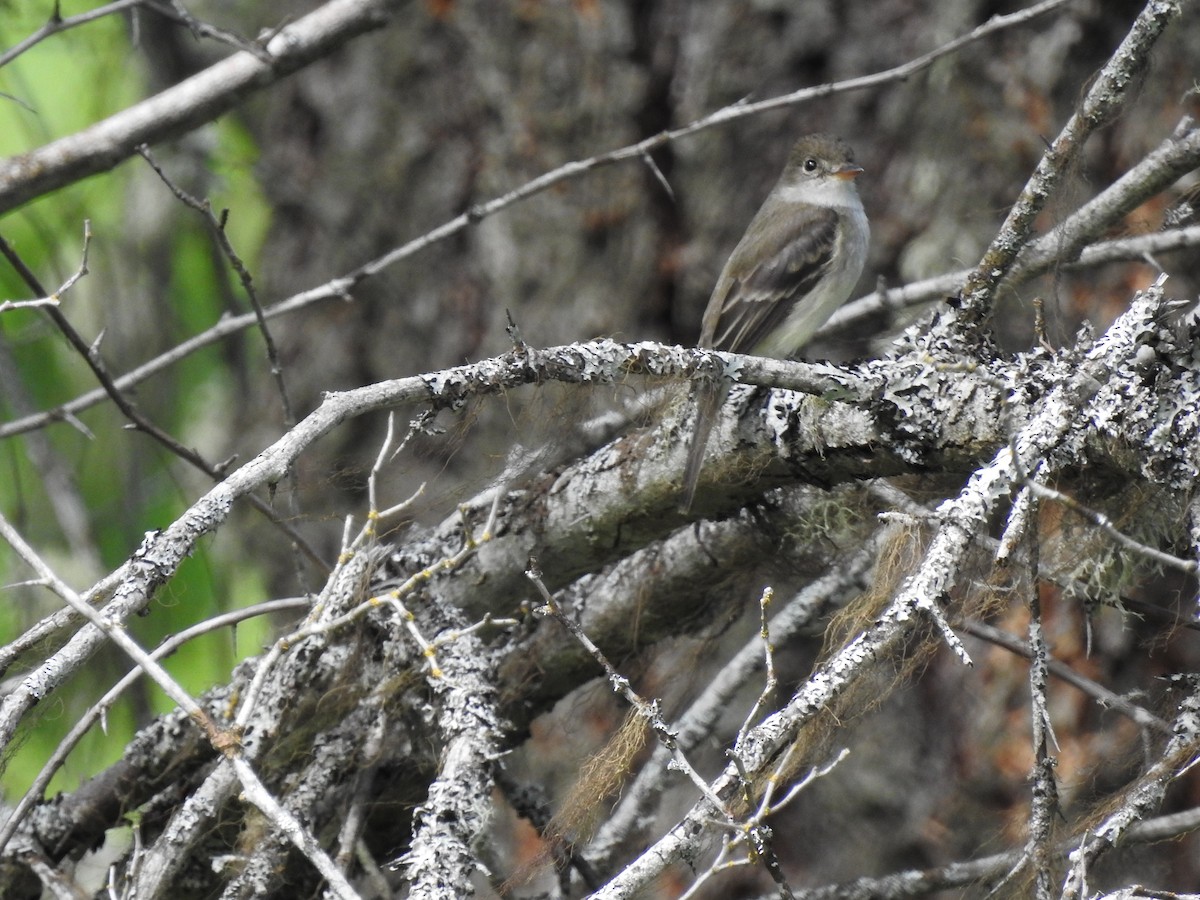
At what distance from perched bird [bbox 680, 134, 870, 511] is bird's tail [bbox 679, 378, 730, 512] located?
1.61m

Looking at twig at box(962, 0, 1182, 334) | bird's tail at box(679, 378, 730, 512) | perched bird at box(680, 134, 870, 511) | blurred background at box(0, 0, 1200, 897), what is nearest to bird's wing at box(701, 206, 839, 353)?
perched bird at box(680, 134, 870, 511)

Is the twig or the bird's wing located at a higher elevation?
the twig

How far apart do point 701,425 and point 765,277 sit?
1974mm

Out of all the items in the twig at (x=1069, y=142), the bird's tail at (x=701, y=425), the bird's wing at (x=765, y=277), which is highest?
the twig at (x=1069, y=142)

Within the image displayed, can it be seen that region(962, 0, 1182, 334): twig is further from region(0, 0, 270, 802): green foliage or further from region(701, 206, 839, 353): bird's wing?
region(0, 0, 270, 802): green foliage

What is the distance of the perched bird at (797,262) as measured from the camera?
13.9 feet

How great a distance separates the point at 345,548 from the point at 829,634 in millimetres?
860

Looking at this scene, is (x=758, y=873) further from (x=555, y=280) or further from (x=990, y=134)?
(x=990, y=134)

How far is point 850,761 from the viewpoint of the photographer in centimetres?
449

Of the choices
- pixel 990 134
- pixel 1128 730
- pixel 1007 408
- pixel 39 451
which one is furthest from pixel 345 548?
pixel 990 134

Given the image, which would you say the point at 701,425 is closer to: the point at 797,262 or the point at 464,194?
the point at 797,262

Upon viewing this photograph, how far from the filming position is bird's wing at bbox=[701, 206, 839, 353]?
422 cm

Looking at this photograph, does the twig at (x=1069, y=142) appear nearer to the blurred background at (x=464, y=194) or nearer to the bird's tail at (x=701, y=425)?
the bird's tail at (x=701, y=425)

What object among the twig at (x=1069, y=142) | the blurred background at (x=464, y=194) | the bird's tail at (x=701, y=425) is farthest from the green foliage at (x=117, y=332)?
the twig at (x=1069, y=142)
